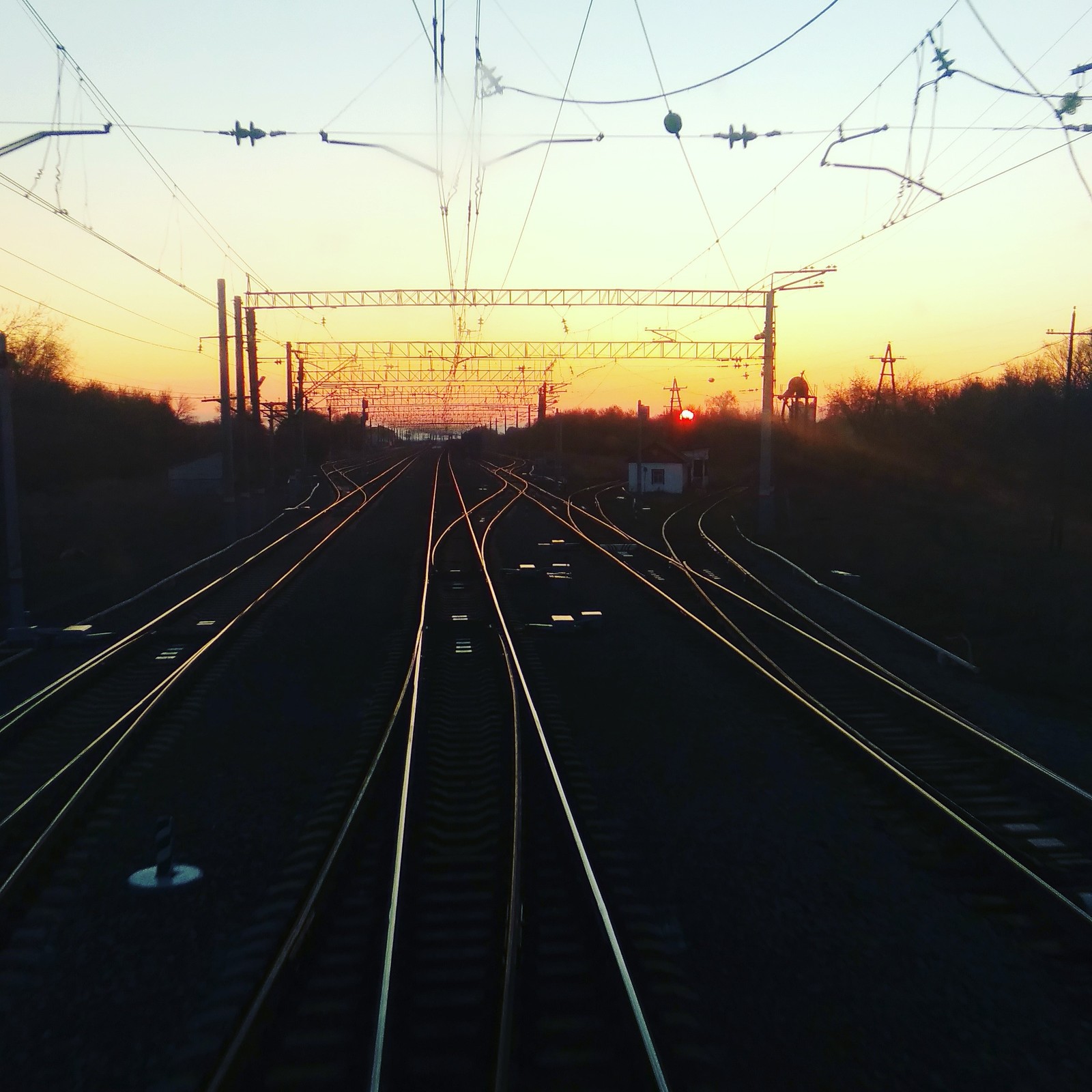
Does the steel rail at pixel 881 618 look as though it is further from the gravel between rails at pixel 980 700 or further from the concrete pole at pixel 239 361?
the concrete pole at pixel 239 361

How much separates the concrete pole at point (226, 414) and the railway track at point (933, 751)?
12041 millimetres

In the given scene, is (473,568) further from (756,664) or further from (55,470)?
(55,470)

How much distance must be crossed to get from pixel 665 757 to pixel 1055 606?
41.3 feet

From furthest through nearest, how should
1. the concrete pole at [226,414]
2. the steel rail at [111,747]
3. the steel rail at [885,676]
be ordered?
the concrete pole at [226,414], the steel rail at [885,676], the steel rail at [111,747]

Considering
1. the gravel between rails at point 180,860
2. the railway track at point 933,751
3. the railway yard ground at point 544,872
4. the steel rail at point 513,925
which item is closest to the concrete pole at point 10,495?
the railway yard ground at point 544,872

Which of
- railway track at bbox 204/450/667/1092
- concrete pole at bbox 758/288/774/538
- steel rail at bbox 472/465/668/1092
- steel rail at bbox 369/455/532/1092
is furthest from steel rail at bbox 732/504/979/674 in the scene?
railway track at bbox 204/450/667/1092

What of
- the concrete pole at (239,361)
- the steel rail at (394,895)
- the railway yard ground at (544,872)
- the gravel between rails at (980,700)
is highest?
the concrete pole at (239,361)

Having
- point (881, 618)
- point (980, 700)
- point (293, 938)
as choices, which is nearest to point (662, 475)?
point (881, 618)

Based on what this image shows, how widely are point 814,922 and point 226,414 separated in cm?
2121

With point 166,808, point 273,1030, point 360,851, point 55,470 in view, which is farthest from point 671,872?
point 55,470

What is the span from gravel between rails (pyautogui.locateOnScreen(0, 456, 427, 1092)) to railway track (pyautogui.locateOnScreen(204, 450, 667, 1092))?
1.28 ft

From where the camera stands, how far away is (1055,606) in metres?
17.5

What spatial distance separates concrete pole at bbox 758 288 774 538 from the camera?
77.6 ft

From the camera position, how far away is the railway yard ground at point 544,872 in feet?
12.6
